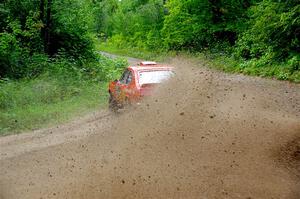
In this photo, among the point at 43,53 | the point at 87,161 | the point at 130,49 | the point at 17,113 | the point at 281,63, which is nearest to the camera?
the point at 87,161

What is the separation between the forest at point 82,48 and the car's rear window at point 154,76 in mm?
3906

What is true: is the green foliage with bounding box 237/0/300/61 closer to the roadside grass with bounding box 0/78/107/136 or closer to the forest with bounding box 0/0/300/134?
the forest with bounding box 0/0/300/134

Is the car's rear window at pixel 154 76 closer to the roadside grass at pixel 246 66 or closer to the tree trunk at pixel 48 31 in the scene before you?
the roadside grass at pixel 246 66

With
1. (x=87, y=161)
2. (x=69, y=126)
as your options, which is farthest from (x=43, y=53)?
(x=87, y=161)

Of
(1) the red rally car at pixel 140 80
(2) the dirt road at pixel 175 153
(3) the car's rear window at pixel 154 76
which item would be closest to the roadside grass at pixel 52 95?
(2) the dirt road at pixel 175 153

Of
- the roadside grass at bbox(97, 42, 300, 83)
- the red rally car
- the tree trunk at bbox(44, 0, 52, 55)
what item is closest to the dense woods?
the roadside grass at bbox(97, 42, 300, 83)

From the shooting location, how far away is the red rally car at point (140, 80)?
1134cm

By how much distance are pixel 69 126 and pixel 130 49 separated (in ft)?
113

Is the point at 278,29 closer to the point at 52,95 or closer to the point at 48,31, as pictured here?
the point at 52,95

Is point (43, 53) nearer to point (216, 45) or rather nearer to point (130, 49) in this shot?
point (216, 45)

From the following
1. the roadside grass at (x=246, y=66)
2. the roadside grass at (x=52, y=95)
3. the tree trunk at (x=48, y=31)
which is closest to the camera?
the roadside grass at (x=52, y=95)

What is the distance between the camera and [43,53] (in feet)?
72.5

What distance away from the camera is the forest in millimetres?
16266

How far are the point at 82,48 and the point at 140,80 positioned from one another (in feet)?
43.7
